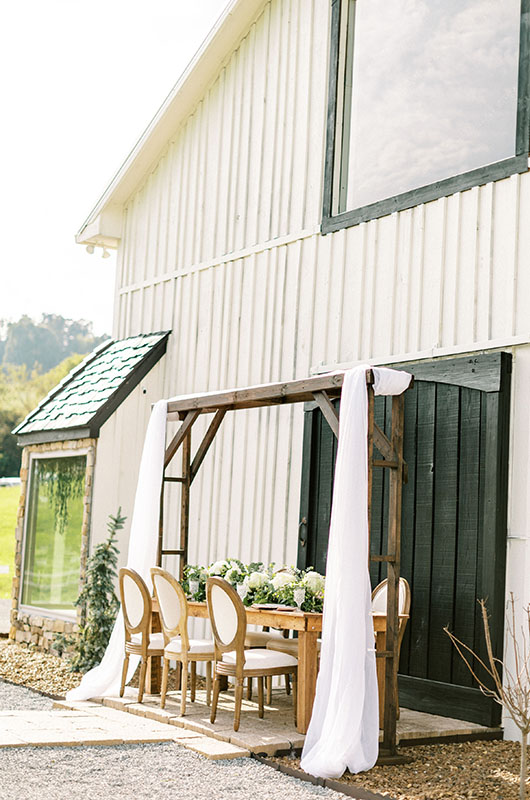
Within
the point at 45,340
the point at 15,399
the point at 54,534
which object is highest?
the point at 45,340

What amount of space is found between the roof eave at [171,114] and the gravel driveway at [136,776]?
6.89 metres

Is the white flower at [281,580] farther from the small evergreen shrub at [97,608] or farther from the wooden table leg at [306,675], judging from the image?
the small evergreen shrub at [97,608]

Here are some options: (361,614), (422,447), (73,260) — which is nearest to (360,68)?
(422,447)

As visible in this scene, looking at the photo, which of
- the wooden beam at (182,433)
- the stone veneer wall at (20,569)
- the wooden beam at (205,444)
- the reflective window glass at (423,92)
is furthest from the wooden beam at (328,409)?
the stone veneer wall at (20,569)

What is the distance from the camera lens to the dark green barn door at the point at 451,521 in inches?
273

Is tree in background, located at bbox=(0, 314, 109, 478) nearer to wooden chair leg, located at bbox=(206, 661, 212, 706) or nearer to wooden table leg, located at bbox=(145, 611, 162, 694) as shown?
wooden table leg, located at bbox=(145, 611, 162, 694)

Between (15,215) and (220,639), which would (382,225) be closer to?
(220,639)

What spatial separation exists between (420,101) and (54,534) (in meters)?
5.82

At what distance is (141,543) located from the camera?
7.95 m

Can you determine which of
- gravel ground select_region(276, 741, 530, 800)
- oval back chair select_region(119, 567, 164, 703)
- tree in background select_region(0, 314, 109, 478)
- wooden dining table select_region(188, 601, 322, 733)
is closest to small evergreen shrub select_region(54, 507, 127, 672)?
oval back chair select_region(119, 567, 164, 703)

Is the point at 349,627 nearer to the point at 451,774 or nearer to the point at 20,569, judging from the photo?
the point at 451,774

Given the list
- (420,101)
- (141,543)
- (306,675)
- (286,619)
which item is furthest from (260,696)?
(420,101)

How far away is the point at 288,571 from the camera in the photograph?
295 inches

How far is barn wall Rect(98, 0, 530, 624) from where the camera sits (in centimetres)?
747
